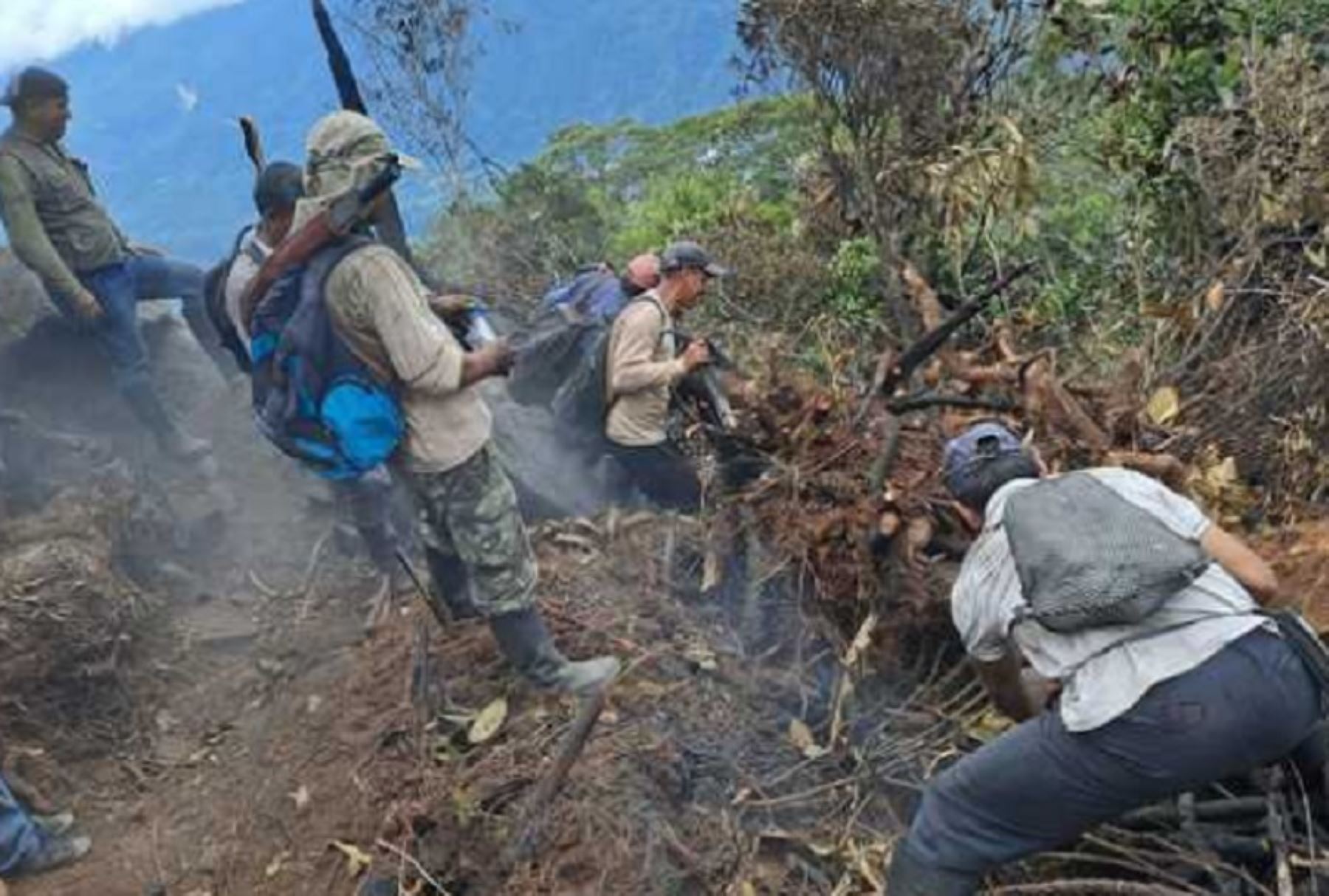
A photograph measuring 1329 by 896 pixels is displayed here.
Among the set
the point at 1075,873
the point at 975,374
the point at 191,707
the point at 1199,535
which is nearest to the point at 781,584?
the point at 975,374

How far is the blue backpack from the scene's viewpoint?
421cm

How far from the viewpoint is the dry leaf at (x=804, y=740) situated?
443cm

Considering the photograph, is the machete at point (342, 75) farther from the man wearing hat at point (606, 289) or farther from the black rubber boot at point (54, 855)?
the black rubber boot at point (54, 855)

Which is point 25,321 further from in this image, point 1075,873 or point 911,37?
point 1075,873

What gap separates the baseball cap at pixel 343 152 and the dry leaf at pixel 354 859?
7.40 feet

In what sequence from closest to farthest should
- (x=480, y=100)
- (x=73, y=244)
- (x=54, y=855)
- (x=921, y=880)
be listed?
(x=921, y=880) → (x=54, y=855) → (x=73, y=244) → (x=480, y=100)

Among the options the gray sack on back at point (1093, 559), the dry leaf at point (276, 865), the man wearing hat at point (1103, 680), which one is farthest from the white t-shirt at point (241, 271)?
the gray sack on back at point (1093, 559)

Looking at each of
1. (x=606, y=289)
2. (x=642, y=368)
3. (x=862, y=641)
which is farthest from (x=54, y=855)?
(x=606, y=289)

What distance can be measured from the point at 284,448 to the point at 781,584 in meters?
1.97

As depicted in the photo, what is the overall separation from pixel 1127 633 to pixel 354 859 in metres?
2.77

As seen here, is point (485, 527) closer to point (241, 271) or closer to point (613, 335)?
point (613, 335)

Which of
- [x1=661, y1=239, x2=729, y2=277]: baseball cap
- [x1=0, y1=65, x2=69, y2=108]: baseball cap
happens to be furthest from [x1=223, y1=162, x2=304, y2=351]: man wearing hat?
[x1=0, y1=65, x2=69, y2=108]: baseball cap

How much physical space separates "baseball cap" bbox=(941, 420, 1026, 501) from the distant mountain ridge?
10306 centimetres

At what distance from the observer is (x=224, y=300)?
18.5 feet
